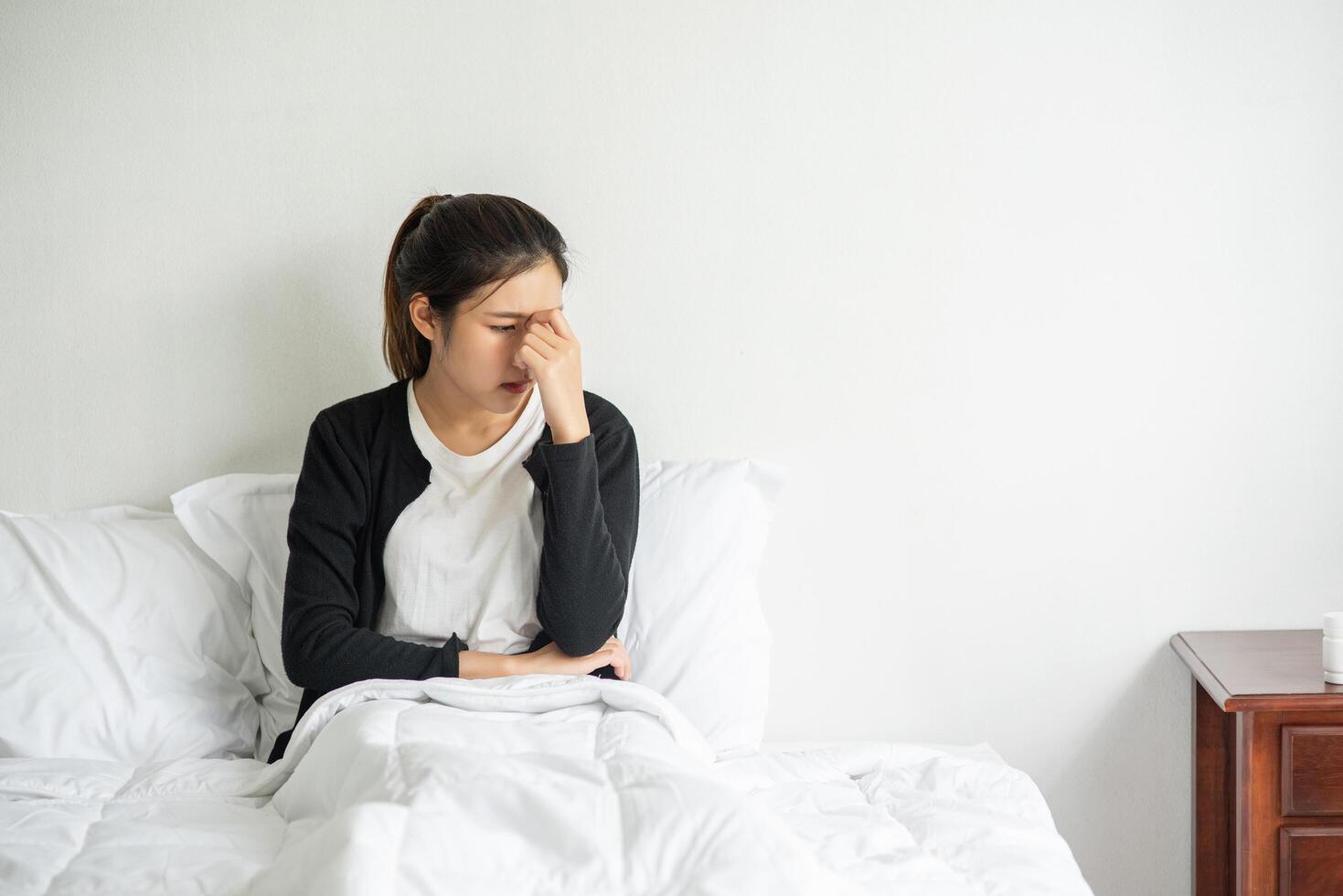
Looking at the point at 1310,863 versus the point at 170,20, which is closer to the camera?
the point at 1310,863

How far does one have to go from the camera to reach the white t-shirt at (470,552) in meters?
1.47

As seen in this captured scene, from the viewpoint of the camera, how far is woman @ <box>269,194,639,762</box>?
4.60 feet

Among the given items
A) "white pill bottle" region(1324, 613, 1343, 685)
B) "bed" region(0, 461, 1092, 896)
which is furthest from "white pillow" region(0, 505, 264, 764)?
"white pill bottle" region(1324, 613, 1343, 685)

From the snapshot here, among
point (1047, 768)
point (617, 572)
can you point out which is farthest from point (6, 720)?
point (1047, 768)

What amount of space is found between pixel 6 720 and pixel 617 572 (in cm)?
86

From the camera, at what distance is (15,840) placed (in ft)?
3.62

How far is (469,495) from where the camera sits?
1.51 metres

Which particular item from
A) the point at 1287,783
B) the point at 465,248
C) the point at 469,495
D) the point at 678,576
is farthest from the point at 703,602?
the point at 1287,783

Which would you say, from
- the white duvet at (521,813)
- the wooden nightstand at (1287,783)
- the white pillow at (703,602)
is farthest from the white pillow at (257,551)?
the wooden nightstand at (1287,783)

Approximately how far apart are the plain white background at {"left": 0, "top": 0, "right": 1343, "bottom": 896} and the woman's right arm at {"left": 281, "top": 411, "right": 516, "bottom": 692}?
0.97ft

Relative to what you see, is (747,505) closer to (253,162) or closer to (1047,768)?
(1047,768)

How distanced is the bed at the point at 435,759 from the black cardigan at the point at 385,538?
0.35ft

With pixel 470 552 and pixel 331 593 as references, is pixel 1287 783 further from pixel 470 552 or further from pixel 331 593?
pixel 331 593

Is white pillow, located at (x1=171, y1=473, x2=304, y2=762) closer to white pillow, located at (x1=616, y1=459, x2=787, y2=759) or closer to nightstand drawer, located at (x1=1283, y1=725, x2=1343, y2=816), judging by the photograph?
white pillow, located at (x1=616, y1=459, x2=787, y2=759)
